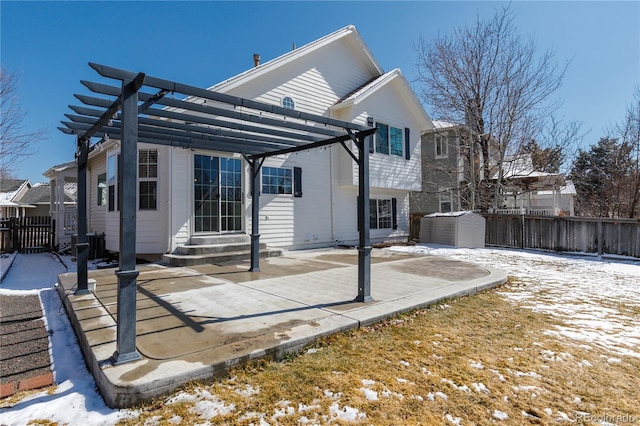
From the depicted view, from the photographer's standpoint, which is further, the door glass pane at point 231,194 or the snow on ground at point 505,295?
the door glass pane at point 231,194

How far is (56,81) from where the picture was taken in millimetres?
12117

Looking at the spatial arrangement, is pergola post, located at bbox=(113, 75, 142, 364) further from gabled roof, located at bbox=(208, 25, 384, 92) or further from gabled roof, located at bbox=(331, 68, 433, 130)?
gabled roof, located at bbox=(331, 68, 433, 130)

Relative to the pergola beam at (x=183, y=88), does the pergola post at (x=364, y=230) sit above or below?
below

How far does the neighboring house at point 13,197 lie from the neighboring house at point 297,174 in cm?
1982

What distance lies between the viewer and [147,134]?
209 inches

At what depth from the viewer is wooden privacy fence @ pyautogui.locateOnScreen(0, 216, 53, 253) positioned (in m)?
11.5

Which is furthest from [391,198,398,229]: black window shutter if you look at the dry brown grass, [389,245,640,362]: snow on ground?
the dry brown grass

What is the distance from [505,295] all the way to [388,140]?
875 centimetres

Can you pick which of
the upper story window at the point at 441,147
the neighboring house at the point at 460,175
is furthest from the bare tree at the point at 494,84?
the upper story window at the point at 441,147

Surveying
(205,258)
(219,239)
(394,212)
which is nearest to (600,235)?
(394,212)

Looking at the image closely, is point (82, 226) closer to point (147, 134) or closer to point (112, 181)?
point (147, 134)

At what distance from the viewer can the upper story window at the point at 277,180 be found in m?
10.4

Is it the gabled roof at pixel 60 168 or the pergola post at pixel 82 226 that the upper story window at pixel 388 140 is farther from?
the gabled roof at pixel 60 168

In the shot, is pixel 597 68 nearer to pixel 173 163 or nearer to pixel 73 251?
pixel 173 163
